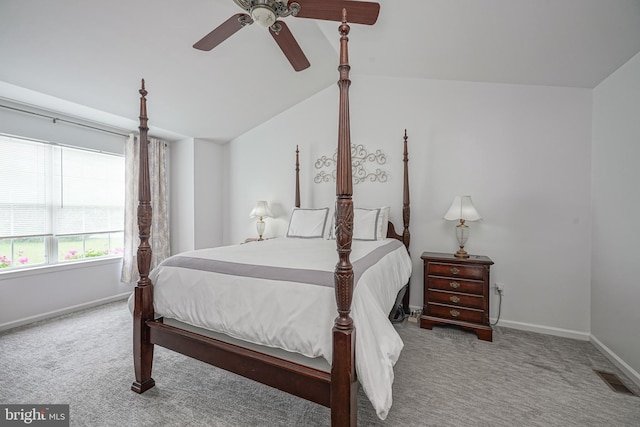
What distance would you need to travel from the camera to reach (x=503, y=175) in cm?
295

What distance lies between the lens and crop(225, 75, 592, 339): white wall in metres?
2.70

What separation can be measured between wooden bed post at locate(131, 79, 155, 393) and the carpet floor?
5.7 inches

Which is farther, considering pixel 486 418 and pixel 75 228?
pixel 75 228

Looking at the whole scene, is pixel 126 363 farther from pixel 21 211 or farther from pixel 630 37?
pixel 630 37

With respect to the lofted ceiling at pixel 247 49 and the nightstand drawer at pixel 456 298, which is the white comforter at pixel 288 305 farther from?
the lofted ceiling at pixel 247 49

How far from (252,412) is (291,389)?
1.68 feet

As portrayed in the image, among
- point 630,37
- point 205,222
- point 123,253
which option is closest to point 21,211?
point 123,253

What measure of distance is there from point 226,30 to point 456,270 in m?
2.81

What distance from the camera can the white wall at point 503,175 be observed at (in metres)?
2.70

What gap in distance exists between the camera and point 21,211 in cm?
305

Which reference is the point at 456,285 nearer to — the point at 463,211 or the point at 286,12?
the point at 463,211

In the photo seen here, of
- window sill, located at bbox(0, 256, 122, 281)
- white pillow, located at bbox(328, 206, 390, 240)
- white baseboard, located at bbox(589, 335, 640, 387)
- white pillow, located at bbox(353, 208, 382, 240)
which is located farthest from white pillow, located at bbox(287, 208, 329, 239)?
white baseboard, located at bbox(589, 335, 640, 387)

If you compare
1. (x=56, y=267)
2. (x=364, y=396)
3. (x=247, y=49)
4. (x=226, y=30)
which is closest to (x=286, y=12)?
(x=226, y=30)

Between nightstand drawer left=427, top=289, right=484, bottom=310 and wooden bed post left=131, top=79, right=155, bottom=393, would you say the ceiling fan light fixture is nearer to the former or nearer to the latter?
wooden bed post left=131, top=79, right=155, bottom=393
